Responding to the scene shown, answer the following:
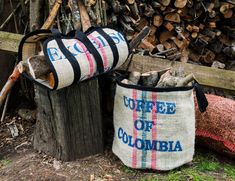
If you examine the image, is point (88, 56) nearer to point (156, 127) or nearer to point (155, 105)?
point (155, 105)

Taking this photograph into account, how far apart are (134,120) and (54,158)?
72 centimetres

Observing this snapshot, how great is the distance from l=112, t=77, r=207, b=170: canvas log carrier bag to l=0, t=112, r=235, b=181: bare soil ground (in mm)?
81

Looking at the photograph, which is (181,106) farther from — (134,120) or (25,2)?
(25,2)

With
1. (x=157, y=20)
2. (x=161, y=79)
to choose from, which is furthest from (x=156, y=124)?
(x=157, y=20)

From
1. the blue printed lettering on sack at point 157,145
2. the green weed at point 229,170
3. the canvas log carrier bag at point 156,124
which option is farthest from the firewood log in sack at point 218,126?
the blue printed lettering on sack at point 157,145

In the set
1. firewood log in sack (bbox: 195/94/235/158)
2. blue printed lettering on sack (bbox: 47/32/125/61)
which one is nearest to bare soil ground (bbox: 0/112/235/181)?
firewood log in sack (bbox: 195/94/235/158)

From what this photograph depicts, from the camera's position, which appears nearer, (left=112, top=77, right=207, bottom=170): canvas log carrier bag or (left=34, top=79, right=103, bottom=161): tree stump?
(left=112, top=77, right=207, bottom=170): canvas log carrier bag

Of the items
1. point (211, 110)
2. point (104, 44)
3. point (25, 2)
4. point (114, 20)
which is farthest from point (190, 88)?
point (25, 2)

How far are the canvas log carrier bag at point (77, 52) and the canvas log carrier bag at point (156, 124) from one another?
0.23m

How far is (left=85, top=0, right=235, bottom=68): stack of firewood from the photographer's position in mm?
3951

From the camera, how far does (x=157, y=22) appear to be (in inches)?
168

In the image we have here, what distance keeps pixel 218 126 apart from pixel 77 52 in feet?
3.91

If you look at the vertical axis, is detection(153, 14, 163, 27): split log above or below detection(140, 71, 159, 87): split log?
above

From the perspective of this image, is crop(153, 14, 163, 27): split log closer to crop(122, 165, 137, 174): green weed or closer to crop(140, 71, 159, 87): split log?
crop(140, 71, 159, 87): split log
